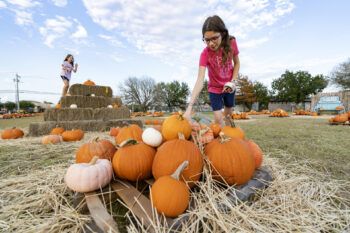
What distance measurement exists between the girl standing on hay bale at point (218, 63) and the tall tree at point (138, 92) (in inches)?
1989

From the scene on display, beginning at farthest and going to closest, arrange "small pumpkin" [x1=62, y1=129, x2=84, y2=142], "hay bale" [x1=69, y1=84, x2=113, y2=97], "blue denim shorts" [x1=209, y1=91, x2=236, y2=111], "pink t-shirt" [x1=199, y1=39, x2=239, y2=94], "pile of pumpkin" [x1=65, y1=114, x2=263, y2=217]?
"hay bale" [x1=69, y1=84, x2=113, y2=97], "small pumpkin" [x1=62, y1=129, x2=84, y2=142], "blue denim shorts" [x1=209, y1=91, x2=236, y2=111], "pink t-shirt" [x1=199, y1=39, x2=239, y2=94], "pile of pumpkin" [x1=65, y1=114, x2=263, y2=217]

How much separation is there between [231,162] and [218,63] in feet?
6.27

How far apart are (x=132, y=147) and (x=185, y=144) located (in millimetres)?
395

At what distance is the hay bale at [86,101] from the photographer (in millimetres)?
6953

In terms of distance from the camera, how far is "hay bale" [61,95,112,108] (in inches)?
274

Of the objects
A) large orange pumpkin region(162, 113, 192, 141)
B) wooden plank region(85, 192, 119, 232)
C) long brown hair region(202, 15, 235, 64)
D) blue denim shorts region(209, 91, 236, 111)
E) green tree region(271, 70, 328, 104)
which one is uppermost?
green tree region(271, 70, 328, 104)

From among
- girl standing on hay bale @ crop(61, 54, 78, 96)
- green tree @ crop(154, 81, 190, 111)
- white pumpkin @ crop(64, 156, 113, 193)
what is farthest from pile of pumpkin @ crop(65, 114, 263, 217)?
green tree @ crop(154, 81, 190, 111)

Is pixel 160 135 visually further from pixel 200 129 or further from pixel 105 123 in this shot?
pixel 105 123

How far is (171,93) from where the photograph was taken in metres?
60.2

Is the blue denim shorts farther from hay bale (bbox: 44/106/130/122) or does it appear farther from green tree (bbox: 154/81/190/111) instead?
green tree (bbox: 154/81/190/111)

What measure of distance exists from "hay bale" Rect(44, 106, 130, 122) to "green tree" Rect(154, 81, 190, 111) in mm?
48759

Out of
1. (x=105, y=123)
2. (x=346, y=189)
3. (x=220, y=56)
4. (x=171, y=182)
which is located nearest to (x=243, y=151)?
(x=171, y=182)

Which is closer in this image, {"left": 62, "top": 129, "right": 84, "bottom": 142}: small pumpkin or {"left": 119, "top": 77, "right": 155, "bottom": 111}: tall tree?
{"left": 62, "top": 129, "right": 84, "bottom": 142}: small pumpkin

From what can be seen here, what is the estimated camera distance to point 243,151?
1510 mm
